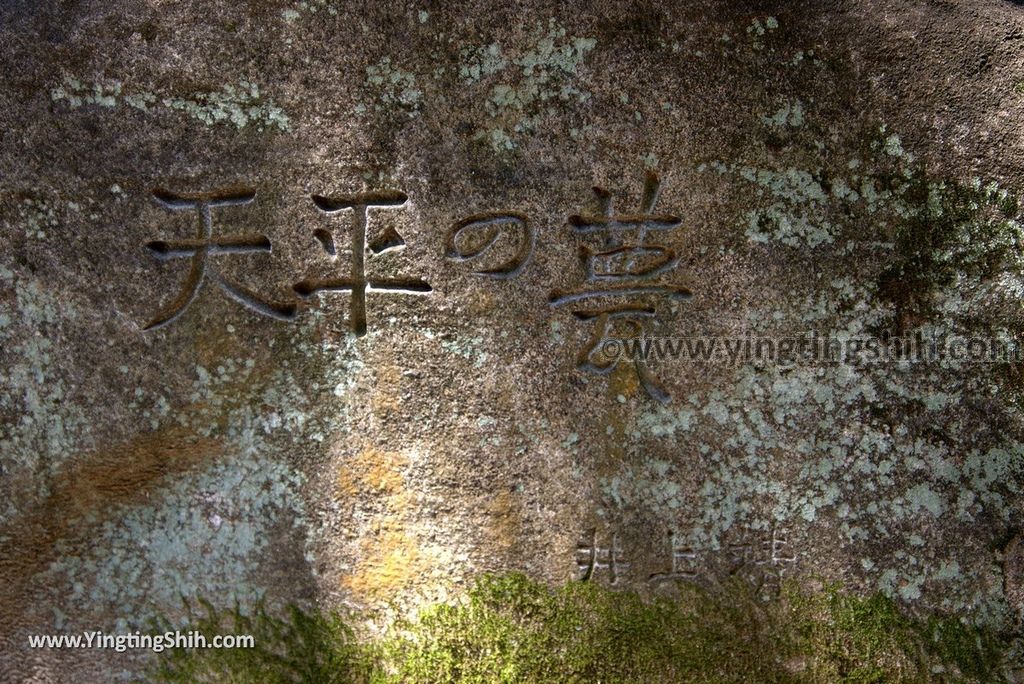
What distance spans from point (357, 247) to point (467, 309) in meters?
0.39

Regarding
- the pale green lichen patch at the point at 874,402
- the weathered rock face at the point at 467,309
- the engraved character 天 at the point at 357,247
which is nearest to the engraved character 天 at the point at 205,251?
the weathered rock face at the point at 467,309

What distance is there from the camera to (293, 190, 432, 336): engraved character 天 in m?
2.23

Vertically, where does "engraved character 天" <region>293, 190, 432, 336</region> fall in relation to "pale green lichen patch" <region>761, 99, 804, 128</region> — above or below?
below

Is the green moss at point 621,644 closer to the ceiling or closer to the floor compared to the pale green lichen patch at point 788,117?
closer to the floor

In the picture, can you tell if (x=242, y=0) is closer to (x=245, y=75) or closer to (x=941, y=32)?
(x=245, y=75)

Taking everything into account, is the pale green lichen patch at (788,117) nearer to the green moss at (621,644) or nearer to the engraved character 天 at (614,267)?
the engraved character 天 at (614,267)

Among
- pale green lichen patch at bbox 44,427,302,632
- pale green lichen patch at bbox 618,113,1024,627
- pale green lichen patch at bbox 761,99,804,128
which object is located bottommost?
pale green lichen patch at bbox 44,427,302,632

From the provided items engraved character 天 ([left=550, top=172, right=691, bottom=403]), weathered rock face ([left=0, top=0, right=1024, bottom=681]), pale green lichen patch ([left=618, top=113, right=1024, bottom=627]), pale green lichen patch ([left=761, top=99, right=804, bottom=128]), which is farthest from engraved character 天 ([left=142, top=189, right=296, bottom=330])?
pale green lichen patch ([left=761, top=99, right=804, bottom=128])

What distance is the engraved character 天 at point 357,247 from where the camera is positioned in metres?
2.23

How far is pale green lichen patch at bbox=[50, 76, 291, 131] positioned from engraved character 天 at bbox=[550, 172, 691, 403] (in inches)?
39.4

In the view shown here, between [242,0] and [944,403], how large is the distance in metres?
2.53

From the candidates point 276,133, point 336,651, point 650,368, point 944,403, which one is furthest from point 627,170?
point 336,651

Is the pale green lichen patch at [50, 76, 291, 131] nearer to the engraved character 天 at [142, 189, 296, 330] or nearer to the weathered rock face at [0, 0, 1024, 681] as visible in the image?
the weathered rock face at [0, 0, 1024, 681]

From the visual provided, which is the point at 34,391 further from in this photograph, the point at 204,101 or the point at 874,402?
the point at 874,402
